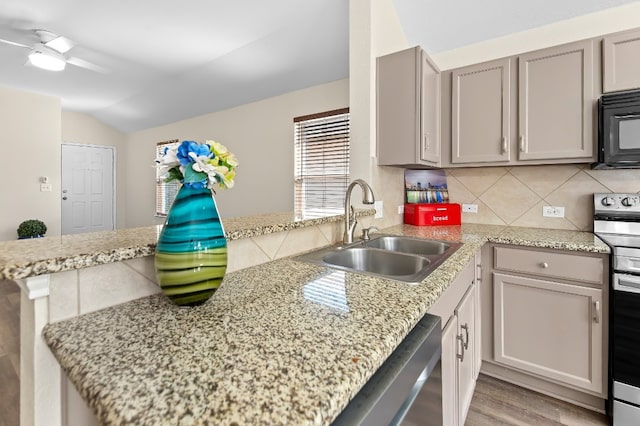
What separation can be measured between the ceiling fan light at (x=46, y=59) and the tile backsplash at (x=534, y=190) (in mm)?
3913

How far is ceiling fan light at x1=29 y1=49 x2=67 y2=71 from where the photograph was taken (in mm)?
2947

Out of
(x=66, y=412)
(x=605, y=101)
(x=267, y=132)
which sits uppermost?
(x=267, y=132)

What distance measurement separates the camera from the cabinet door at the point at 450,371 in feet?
3.62

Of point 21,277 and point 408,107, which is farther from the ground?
point 408,107

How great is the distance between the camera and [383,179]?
7.33 ft

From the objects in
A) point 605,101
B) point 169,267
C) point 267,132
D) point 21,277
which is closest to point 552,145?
point 605,101

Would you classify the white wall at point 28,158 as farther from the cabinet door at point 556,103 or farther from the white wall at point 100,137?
the cabinet door at point 556,103

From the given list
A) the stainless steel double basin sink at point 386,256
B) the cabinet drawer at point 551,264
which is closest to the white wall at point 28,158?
the stainless steel double basin sink at point 386,256

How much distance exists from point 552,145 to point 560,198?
0.46 meters

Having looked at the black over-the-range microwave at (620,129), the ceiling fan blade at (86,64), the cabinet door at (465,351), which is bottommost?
the cabinet door at (465,351)

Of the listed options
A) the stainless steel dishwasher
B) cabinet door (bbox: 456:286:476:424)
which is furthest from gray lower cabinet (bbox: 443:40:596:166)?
the stainless steel dishwasher

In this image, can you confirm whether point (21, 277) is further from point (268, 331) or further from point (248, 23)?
point (248, 23)

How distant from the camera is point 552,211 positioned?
222 centimetres

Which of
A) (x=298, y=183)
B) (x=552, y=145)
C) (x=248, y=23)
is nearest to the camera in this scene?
→ (x=552, y=145)
